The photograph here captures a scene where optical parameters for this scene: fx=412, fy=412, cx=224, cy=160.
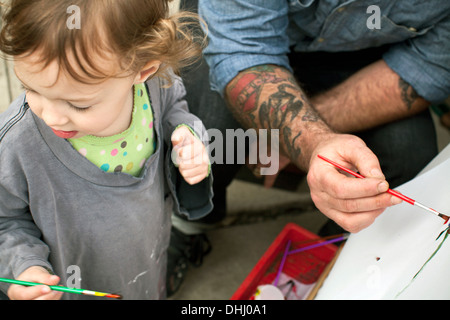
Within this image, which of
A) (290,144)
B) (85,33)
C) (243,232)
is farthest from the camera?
(243,232)

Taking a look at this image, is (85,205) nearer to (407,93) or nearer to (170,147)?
(170,147)

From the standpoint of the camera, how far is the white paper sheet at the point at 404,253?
0.56 metres

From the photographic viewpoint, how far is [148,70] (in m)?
0.63

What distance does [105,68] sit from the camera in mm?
528

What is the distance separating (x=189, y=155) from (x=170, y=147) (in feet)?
0.26

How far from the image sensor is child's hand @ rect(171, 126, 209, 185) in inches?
28.3

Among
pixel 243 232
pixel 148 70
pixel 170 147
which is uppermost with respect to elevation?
pixel 148 70

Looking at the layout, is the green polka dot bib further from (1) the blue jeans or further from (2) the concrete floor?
(2) the concrete floor

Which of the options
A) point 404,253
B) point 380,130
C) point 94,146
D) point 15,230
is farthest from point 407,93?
point 15,230

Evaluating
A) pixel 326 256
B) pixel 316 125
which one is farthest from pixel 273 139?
pixel 326 256

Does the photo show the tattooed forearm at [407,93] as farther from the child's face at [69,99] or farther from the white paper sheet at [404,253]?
the child's face at [69,99]

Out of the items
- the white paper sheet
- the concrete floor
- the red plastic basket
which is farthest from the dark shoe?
the white paper sheet

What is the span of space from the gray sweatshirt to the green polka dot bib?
0.02m

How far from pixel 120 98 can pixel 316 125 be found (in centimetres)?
43
